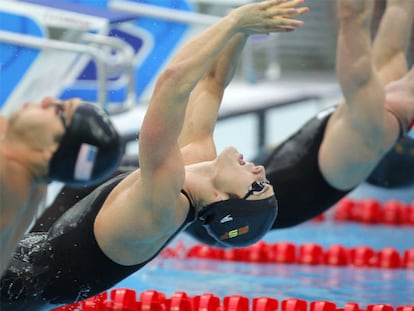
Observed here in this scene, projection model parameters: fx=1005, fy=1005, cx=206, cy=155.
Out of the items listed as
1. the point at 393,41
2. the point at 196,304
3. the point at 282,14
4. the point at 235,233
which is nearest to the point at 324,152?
the point at 393,41

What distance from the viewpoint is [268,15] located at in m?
2.83

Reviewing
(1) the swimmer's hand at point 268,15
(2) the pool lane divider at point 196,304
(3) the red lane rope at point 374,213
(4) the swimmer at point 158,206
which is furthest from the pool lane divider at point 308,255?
(1) the swimmer's hand at point 268,15

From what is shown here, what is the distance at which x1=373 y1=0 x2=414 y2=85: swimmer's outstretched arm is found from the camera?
4.00m

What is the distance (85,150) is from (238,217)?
87 centimetres

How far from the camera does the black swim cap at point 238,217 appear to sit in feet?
9.66

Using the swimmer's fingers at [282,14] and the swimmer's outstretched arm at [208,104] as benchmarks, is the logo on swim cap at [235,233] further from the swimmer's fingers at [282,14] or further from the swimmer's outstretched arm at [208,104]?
the swimmer's fingers at [282,14]

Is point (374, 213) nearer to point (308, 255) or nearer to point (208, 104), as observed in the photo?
point (308, 255)

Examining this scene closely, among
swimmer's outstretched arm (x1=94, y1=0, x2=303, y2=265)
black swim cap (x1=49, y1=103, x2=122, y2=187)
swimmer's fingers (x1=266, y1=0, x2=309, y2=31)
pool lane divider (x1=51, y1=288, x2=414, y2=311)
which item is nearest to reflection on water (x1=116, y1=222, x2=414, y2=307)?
pool lane divider (x1=51, y1=288, x2=414, y2=311)

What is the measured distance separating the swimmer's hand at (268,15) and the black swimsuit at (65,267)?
0.56 metres

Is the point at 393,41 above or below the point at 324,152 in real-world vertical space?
above

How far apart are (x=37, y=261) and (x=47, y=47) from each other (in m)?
2.20

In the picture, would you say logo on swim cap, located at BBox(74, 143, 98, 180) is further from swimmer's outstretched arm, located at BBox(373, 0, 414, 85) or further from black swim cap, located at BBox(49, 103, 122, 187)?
swimmer's outstretched arm, located at BBox(373, 0, 414, 85)

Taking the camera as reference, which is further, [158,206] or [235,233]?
[235,233]

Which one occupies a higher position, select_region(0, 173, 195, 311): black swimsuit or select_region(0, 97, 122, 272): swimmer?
select_region(0, 97, 122, 272): swimmer
